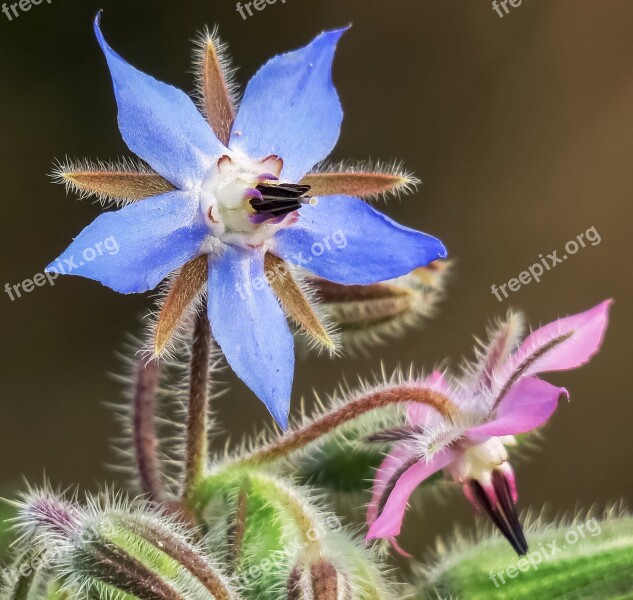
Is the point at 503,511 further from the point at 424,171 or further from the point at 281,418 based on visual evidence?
the point at 424,171

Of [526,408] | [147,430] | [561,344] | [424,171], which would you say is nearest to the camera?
[526,408]

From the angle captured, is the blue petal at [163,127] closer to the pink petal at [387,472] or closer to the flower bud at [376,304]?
the flower bud at [376,304]

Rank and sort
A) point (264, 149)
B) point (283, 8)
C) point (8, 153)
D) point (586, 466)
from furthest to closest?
1. point (586, 466)
2. point (283, 8)
3. point (8, 153)
4. point (264, 149)

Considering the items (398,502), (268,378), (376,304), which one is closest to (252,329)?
(268,378)

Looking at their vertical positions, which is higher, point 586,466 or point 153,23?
point 153,23

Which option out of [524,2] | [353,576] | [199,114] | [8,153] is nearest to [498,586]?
[353,576]

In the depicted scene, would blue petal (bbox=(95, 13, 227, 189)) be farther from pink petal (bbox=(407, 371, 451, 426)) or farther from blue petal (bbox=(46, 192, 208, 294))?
pink petal (bbox=(407, 371, 451, 426))

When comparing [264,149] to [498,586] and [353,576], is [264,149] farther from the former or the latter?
[498,586]
